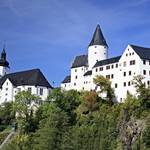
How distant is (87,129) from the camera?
79.0 m

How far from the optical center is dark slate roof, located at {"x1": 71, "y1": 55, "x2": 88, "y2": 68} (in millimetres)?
113156

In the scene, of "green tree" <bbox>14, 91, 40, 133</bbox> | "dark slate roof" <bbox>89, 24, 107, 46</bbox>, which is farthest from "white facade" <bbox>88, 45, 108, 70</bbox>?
"green tree" <bbox>14, 91, 40, 133</bbox>

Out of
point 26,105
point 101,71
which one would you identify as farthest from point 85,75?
point 26,105

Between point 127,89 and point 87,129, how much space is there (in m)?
20.0

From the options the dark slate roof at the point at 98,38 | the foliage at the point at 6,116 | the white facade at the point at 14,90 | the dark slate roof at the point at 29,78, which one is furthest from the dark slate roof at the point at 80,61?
the foliage at the point at 6,116

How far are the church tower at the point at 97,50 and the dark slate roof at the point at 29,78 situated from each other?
40.5 feet

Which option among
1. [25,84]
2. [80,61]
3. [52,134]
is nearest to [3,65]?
[25,84]

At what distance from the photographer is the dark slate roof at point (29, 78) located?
117m

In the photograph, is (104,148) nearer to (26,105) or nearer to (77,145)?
(77,145)

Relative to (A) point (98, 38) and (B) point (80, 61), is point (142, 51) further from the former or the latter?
(B) point (80, 61)

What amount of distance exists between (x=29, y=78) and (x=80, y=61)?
12.3 metres

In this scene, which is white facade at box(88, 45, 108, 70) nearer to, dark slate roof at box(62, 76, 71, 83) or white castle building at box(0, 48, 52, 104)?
dark slate roof at box(62, 76, 71, 83)

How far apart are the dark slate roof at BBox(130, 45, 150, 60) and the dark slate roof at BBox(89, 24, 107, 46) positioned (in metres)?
13.6

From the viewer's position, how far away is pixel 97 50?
366 feet
